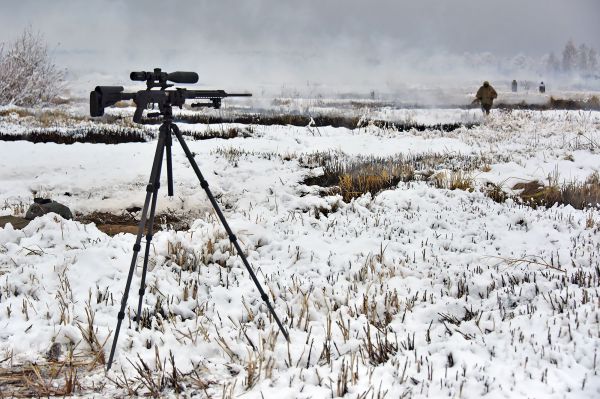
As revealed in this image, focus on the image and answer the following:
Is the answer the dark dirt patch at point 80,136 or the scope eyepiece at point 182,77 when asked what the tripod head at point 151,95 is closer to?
the scope eyepiece at point 182,77

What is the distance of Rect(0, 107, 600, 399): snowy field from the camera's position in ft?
11.6

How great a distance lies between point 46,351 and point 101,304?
803 millimetres

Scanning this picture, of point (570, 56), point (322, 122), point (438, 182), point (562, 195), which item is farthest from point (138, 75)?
point (570, 56)

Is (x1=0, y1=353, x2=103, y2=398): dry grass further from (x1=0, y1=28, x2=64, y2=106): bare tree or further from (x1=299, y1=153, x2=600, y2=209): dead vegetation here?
(x1=0, y1=28, x2=64, y2=106): bare tree

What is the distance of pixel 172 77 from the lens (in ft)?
12.0

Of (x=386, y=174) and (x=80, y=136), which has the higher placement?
(x=80, y=136)

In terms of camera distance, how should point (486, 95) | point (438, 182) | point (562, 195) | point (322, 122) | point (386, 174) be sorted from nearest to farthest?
point (562, 195)
point (438, 182)
point (386, 174)
point (322, 122)
point (486, 95)

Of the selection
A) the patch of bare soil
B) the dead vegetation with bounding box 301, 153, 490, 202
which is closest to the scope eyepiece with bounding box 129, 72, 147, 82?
the patch of bare soil

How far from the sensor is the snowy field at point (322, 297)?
11.6 ft

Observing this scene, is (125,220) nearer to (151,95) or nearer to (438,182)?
(151,95)

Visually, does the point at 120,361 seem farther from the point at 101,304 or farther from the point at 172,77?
the point at 172,77

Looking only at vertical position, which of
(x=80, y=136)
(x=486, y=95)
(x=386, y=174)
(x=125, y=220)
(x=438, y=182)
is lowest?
(x=125, y=220)

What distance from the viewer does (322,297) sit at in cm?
510

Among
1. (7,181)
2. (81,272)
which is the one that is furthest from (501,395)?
(7,181)
